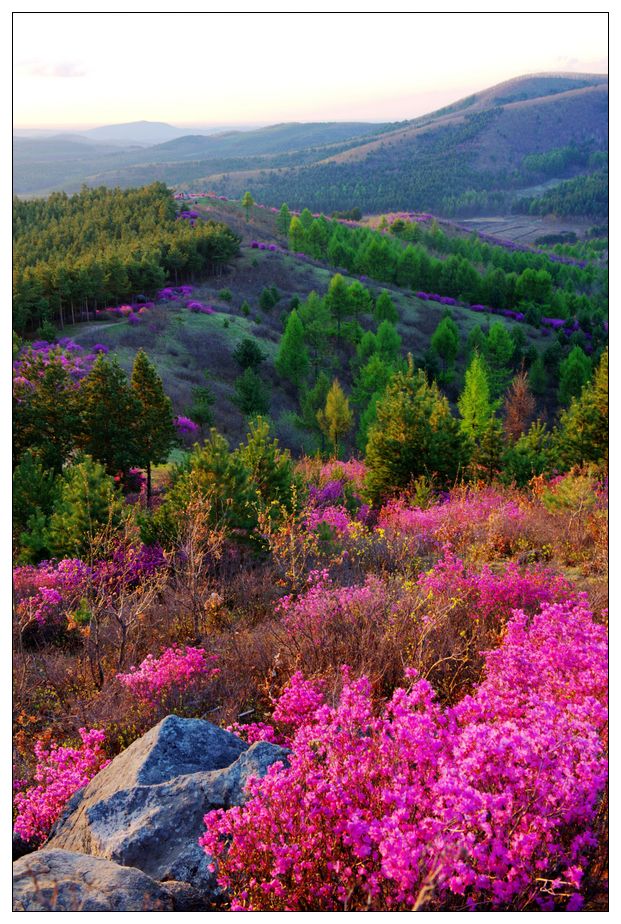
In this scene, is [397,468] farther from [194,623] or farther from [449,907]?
[449,907]

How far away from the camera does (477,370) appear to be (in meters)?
43.6

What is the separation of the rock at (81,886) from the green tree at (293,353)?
158 feet

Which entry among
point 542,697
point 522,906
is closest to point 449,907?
point 522,906

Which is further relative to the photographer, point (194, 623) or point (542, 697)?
point (194, 623)

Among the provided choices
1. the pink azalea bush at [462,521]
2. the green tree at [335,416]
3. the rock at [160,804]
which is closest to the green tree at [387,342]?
the green tree at [335,416]

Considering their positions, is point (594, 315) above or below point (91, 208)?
below

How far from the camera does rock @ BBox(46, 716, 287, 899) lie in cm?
412

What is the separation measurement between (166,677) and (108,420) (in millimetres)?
21888

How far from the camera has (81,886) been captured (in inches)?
136

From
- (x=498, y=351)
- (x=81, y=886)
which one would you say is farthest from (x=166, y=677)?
(x=498, y=351)

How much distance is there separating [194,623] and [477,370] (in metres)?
38.4

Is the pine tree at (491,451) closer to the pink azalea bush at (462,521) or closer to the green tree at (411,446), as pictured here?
the green tree at (411,446)

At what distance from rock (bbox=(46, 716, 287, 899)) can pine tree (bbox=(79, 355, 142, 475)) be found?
23.2 meters

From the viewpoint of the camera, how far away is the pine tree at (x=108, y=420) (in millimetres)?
26719
